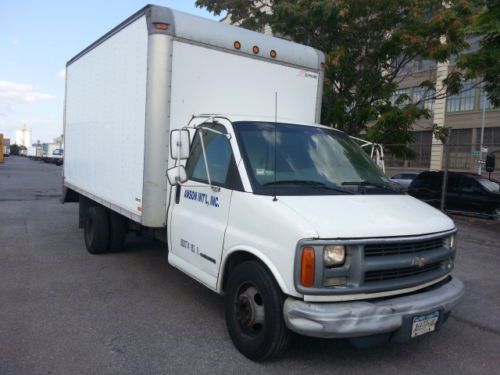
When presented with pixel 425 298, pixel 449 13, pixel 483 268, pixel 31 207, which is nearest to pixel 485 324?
pixel 425 298

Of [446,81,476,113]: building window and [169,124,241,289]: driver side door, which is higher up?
[446,81,476,113]: building window

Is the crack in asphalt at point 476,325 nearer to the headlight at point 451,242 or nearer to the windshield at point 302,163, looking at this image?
the headlight at point 451,242

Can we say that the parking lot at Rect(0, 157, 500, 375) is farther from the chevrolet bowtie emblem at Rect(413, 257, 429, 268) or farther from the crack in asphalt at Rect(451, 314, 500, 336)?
the chevrolet bowtie emblem at Rect(413, 257, 429, 268)

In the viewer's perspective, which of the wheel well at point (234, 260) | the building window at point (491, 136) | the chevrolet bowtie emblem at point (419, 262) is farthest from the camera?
the building window at point (491, 136)

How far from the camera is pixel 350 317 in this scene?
11.2 feet

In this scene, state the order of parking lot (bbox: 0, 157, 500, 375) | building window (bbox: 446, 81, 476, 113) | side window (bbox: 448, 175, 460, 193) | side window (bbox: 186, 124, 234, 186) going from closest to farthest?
1. parking lot (bbox: 0, 157, 500, 375)
2. side window (bbox: 186, 124, 234, 186)
3. side window (bbox: 448, 175, 460, 193)
4. building window (bbox: 446, 81, 476, 113)

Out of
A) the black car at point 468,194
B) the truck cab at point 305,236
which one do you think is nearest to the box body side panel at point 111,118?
the truck cab at point 305,236

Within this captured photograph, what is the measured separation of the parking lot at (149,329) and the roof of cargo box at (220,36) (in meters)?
3.02

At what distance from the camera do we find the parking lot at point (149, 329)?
152 inches

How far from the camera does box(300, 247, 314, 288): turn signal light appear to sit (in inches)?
135

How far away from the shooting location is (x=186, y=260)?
16.1ft

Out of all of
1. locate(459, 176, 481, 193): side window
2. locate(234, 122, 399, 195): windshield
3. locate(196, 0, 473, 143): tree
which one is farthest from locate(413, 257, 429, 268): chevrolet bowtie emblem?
locate(459, 176, 481, 193): side window

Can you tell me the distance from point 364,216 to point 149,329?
2.34 metres

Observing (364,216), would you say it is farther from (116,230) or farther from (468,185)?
(468,185)
